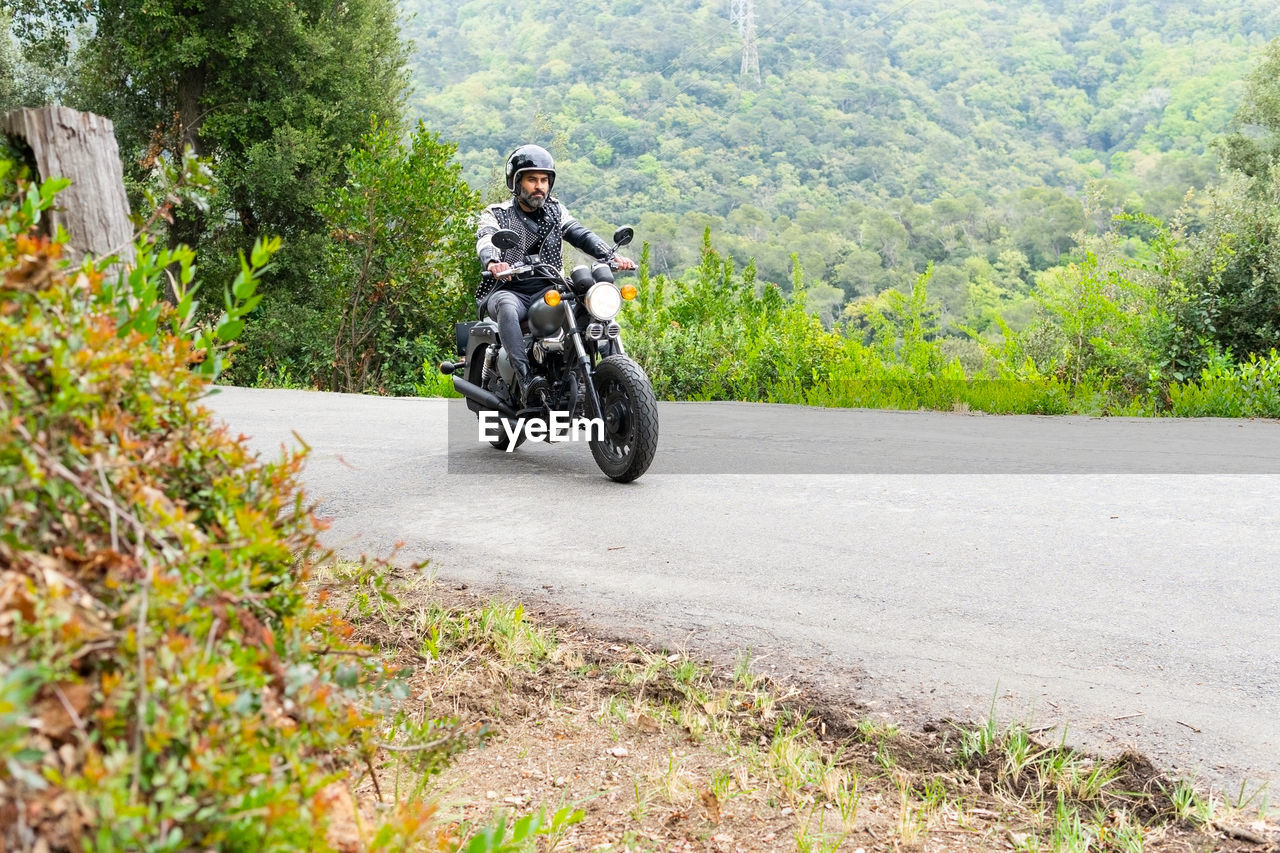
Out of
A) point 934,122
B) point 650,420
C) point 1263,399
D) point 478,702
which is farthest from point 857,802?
point 934,122

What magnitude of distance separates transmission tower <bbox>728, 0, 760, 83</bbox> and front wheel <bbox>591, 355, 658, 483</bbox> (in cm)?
10745

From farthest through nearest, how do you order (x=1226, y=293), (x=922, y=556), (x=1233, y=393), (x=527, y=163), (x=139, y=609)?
(x=1226, y=293), (x=1233, y=393), (x=527, y=163), (x=922, y=556), (x=139, y=609)

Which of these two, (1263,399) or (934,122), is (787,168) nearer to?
(934,122)

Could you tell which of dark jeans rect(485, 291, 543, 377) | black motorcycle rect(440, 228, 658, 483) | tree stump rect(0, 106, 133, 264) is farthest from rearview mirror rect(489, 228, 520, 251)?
tree stump rect(0, 106, 133, 264)

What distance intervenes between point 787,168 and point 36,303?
98.2m

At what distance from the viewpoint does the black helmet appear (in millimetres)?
7195

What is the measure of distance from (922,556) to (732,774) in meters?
2.31

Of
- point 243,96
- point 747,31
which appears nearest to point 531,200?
point 243,96

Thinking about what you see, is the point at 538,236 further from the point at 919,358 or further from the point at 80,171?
the point at 919,358

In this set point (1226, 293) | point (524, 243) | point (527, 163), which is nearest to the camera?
point (527, 163)

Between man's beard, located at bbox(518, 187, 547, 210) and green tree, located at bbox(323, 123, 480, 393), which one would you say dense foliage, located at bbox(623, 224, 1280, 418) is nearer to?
green tree, located at bbox(323, 123, 480, 393)

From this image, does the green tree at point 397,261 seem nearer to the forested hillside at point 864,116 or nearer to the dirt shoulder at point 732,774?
the dirt shoulder at point 732,774

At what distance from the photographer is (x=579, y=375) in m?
6.64
